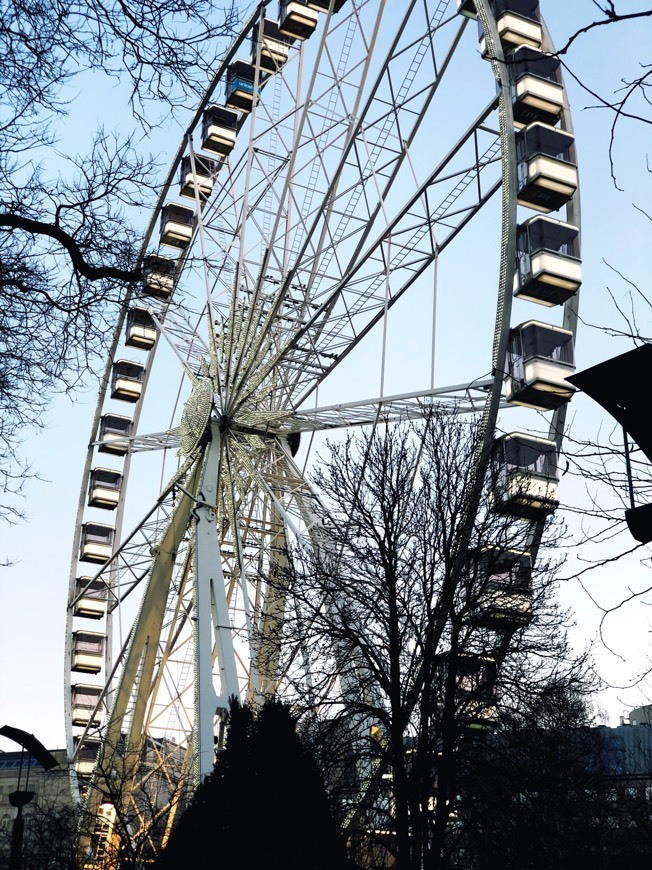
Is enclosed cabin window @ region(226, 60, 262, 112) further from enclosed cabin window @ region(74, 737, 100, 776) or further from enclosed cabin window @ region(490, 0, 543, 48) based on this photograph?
enclosed cabin window @ region(74, 737, 100, 776)

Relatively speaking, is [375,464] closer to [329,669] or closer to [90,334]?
[329,669]

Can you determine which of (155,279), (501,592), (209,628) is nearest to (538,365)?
(501,592)

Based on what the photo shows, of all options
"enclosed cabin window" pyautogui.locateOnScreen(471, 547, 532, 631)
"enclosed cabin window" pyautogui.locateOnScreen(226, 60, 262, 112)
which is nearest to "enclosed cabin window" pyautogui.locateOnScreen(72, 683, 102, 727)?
"enclosed cabin window" pyautogui.locateOnScreen(226, 60, 262, 112)

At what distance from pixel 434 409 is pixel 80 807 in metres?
12.4

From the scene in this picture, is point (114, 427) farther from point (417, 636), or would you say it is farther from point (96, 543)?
point (417, 636)

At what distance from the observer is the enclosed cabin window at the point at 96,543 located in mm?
29281

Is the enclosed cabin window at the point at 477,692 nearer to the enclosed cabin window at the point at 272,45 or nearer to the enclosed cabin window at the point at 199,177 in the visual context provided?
the enclosed cabin window at the point at 199,177

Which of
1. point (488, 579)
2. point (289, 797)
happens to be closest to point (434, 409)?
point (488, 579)

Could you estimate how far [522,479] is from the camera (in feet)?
52.9

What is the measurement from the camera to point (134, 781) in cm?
2402

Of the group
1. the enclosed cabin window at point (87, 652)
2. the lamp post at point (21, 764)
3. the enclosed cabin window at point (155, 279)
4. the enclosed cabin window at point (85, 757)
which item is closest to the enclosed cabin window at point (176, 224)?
the enclosed cabin window at point (87, 652)

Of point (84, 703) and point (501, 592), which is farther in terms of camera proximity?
point (84, 703)

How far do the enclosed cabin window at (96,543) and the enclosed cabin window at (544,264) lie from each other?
15.5 metres

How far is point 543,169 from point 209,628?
28.8 feet
